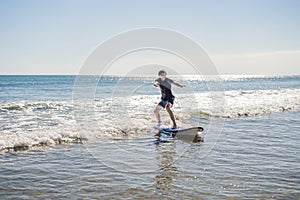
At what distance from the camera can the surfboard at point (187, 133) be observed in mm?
10795

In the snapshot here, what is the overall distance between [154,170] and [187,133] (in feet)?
14.6

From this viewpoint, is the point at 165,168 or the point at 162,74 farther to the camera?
the point at 162,74

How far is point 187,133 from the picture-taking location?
11.3 meters

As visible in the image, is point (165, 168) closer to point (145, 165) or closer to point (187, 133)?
point (145, 165)

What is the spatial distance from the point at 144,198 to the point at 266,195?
2159 millimetres

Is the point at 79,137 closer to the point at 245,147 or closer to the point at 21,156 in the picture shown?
the point at 21,156

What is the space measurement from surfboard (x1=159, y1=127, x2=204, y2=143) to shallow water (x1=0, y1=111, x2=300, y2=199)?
58 centimetres

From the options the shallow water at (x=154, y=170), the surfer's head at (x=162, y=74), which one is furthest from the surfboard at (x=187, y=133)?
the surfer's head at (x=162, y=74)

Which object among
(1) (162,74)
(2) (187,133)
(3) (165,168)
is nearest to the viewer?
(3) (165,168)

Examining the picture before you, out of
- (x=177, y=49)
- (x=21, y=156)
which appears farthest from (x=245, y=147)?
(x=21, y=156)

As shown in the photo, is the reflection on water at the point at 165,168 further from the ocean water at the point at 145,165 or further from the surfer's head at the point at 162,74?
the surfer's head at the point at 162,74

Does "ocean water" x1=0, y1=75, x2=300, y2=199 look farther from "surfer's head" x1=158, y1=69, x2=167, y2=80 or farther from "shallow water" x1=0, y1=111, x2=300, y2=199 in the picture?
"surfer's head" x1=158, y1=69, x2=167, y2=80

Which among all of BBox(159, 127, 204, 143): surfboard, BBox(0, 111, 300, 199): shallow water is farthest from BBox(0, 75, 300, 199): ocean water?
BBox(159, 127, 204, 143): surfboard

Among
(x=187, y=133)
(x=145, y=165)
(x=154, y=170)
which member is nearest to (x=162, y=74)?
(x=187, y=133)
